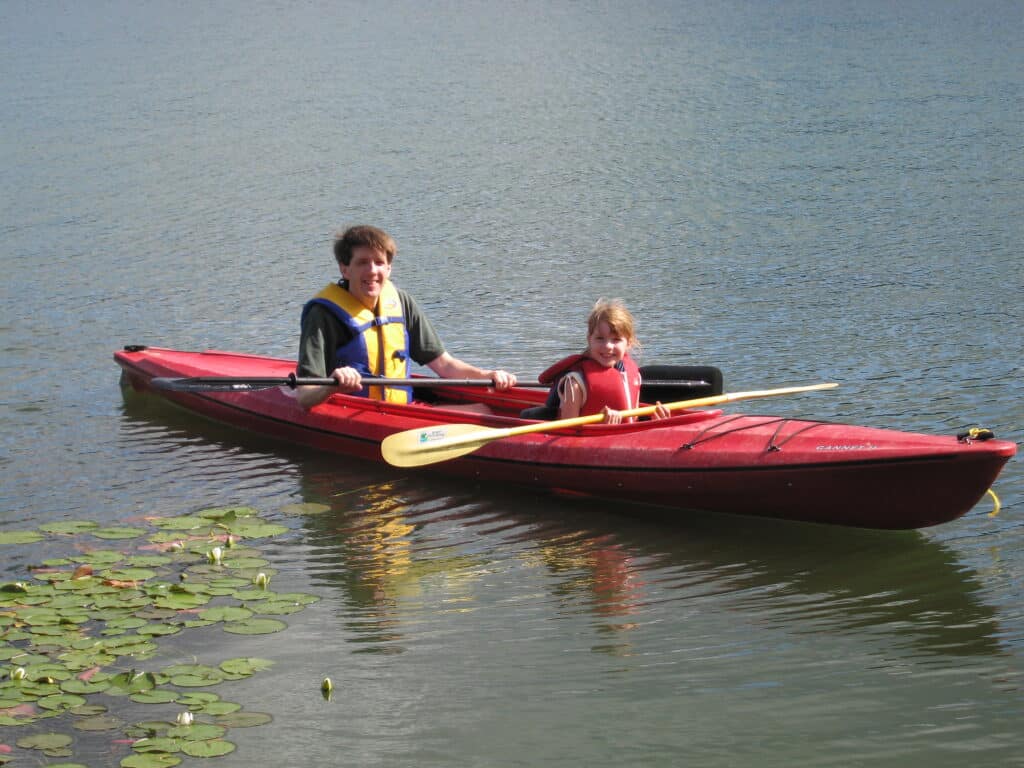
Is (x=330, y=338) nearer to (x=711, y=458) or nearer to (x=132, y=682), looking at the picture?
(x=711, y=458)

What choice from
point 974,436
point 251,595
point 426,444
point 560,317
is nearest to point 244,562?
point 251,595

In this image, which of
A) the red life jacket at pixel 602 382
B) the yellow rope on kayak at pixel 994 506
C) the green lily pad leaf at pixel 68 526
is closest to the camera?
the yellow rope on kayak at pixel 994 506

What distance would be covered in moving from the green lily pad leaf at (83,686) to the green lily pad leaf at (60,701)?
1.2 inches

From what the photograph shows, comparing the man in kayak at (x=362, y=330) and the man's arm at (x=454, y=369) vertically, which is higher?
the man in kayak at (x=362, y=330)

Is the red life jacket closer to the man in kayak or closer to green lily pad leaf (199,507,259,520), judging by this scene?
the man in kayak

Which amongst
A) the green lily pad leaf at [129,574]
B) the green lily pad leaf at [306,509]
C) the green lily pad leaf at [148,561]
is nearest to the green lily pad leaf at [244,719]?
the green lily pad leaf at [129,574]

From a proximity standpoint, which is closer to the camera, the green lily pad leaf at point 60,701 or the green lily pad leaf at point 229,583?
the green lily pad leaf at point 60,701

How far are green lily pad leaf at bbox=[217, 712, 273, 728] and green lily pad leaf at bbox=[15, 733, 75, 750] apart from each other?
46 centimetres

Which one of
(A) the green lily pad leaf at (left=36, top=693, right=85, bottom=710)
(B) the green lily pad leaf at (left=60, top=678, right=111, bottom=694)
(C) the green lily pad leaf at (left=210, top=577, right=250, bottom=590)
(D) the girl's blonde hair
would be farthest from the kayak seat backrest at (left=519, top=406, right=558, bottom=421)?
(A) the green lily pad leaf at (left=36, top=693, right=85, bottom=710)

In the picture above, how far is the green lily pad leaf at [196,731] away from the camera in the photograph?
4.32 meters

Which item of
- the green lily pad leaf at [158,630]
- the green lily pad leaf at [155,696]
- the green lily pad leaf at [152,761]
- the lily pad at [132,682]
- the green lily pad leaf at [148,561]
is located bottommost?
the green lily pad leaf at [152,761]

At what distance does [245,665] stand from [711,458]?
7.54ft

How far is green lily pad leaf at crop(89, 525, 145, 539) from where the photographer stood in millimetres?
6355

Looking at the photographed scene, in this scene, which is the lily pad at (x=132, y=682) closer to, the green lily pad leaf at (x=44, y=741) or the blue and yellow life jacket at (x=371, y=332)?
the green lily pad leaf at (x=44, y=741)
